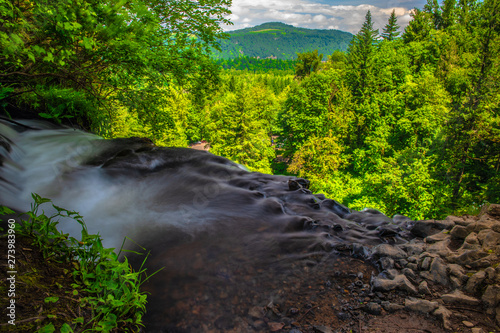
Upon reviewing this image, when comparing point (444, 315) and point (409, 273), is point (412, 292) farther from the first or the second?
point (444, 315)

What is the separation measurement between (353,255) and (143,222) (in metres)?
4.08

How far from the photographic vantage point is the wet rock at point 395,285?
3720mm

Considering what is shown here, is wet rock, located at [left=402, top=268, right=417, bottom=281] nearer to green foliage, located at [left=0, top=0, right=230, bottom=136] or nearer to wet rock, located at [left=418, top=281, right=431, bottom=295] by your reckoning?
wet rock, located at [left=418, top=281, right=431, bottom=295]

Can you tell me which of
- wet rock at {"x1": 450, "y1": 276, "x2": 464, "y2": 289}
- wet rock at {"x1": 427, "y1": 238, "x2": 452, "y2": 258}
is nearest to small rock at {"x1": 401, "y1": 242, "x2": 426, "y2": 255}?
wet rock at {"x1": 427, "y1": 238, "x2": 452, "y2": 258}

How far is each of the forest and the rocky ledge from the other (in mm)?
5505

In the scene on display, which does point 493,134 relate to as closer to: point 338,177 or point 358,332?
point 338,177

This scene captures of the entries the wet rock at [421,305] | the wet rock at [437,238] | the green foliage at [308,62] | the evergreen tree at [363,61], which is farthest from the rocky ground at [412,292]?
the green foliage at [308,62]

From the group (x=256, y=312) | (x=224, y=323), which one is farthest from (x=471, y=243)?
(x=224, y=323)

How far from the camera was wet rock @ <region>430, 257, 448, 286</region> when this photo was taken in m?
3.82

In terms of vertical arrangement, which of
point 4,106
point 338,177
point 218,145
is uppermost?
point 4,106

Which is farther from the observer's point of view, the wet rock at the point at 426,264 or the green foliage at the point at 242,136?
Result: the green foliage at the point at 242,136

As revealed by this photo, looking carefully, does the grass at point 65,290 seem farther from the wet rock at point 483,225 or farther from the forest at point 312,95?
the wet rock at point 483,225

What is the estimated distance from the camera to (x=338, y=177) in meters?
24.0

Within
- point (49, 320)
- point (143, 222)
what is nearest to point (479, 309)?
point (49, 320)
